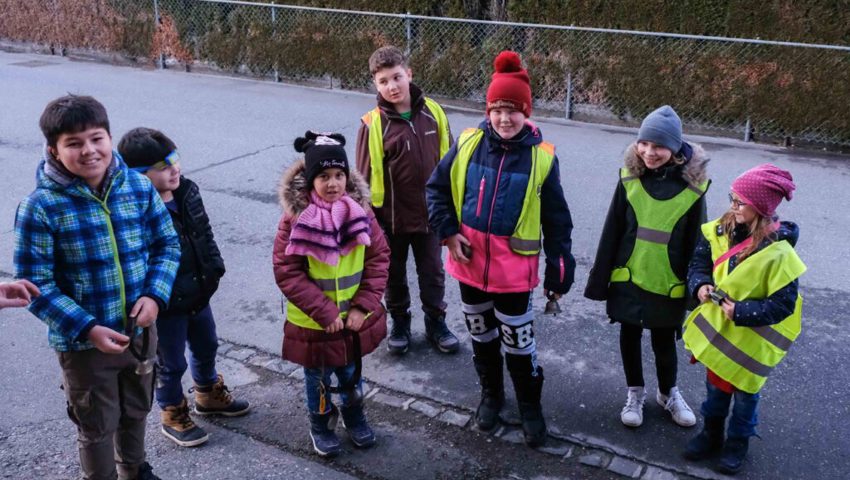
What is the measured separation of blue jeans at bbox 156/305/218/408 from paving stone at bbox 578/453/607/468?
6.02ft

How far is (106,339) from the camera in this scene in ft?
9.79

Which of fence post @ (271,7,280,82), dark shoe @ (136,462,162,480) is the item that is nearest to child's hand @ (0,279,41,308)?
dark shoe @ (136,462,162,480)

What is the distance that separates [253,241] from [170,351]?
2.91m

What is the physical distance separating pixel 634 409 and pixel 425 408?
1045mm

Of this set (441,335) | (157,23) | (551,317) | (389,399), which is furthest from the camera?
(157,23)

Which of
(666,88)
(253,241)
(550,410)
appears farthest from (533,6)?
(550,410)

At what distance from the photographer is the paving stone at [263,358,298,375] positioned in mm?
4551

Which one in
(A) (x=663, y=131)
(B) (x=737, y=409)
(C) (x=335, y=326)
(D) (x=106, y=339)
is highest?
(A) (x=663, y=131)

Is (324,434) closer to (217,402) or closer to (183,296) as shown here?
(217,402)

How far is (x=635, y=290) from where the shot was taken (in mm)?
3746

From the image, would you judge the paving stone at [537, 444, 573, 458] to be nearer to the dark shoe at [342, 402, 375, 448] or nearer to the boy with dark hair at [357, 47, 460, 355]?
the dark shoe at [342, 402, 375, 448]

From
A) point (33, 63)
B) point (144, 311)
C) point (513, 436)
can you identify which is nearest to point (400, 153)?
point (513, 436)

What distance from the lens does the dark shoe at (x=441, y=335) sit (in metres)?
4.71

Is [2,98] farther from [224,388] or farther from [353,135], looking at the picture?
[224,388]
